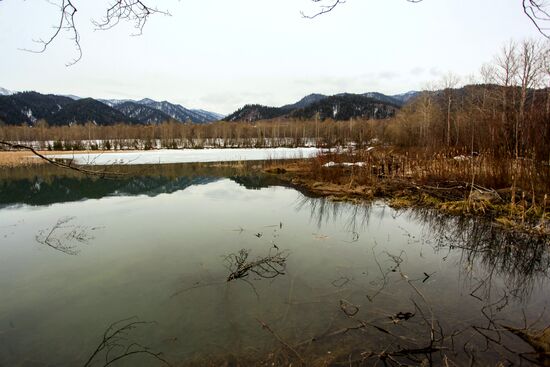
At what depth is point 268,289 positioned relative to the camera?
4891 millimetres

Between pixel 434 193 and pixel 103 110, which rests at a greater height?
pixel 103 110

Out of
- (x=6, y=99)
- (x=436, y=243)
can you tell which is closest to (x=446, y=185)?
(x=436, y=243)

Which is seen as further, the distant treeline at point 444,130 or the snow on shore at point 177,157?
the snow on shore at point 177,157

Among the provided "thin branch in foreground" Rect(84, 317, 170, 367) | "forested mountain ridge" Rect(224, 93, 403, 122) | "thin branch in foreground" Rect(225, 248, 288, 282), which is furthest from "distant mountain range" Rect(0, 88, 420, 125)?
"thin branch in foreground" Rect(84, 317, 170, 367)

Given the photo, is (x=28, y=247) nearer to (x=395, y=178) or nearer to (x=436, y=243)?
(x=436, y=243)

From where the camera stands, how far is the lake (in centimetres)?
346

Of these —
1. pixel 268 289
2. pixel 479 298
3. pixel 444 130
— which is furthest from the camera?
pixel 444 130

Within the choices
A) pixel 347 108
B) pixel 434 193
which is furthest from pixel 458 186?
pixel 347 108

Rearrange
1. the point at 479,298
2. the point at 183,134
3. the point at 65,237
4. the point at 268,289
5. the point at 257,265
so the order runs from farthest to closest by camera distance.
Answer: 1. the point at 183,134
2. the point at 65,237
3. the point at 257,265
4. the point at 268,289
5. the point at 479,298

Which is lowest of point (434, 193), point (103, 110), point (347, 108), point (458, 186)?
point (434, 193)

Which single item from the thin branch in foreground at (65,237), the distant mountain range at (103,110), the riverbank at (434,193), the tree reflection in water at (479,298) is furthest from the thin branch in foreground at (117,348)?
the distant mountain range at (103,110)

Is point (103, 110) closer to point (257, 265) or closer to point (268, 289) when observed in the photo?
point (257, 265)

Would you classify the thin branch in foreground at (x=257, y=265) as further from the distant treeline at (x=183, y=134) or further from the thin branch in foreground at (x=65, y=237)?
the distant treeline at (x=183, y=134)

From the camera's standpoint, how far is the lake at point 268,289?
3.46m
